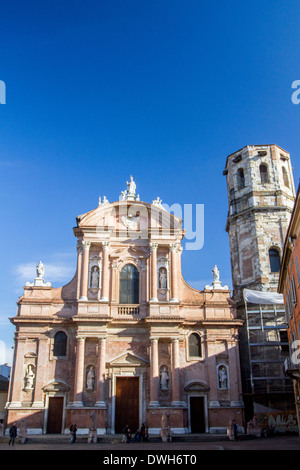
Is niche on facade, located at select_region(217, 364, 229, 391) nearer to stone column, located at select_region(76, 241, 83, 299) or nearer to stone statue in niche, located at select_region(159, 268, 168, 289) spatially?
stone statue in niche, located at select_region(159, 268, 168, 289)

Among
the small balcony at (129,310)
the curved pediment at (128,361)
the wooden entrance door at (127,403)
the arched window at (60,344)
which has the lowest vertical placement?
the wooden entrance door at (127,403)

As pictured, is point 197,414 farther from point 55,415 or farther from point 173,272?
point 173,272

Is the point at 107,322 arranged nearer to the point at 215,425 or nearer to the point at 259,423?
the point at 215,425

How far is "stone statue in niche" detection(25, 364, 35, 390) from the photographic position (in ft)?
90.5

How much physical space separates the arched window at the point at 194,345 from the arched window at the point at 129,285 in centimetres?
442

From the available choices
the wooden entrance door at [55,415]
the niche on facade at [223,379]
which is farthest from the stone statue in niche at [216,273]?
the wooden entrance door at [55,415]

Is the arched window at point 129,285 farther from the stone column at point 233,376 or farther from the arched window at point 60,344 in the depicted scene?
the stone column at point 233,376

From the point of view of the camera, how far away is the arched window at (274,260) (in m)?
33.1

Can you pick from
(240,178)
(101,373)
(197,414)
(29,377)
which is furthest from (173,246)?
(29,377)

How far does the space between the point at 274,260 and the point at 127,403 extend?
14.7 m

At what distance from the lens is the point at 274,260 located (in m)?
33.3

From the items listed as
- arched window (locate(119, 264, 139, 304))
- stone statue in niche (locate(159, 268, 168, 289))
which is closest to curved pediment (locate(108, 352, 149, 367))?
arched window (locate(119, 264, 139, 304))
